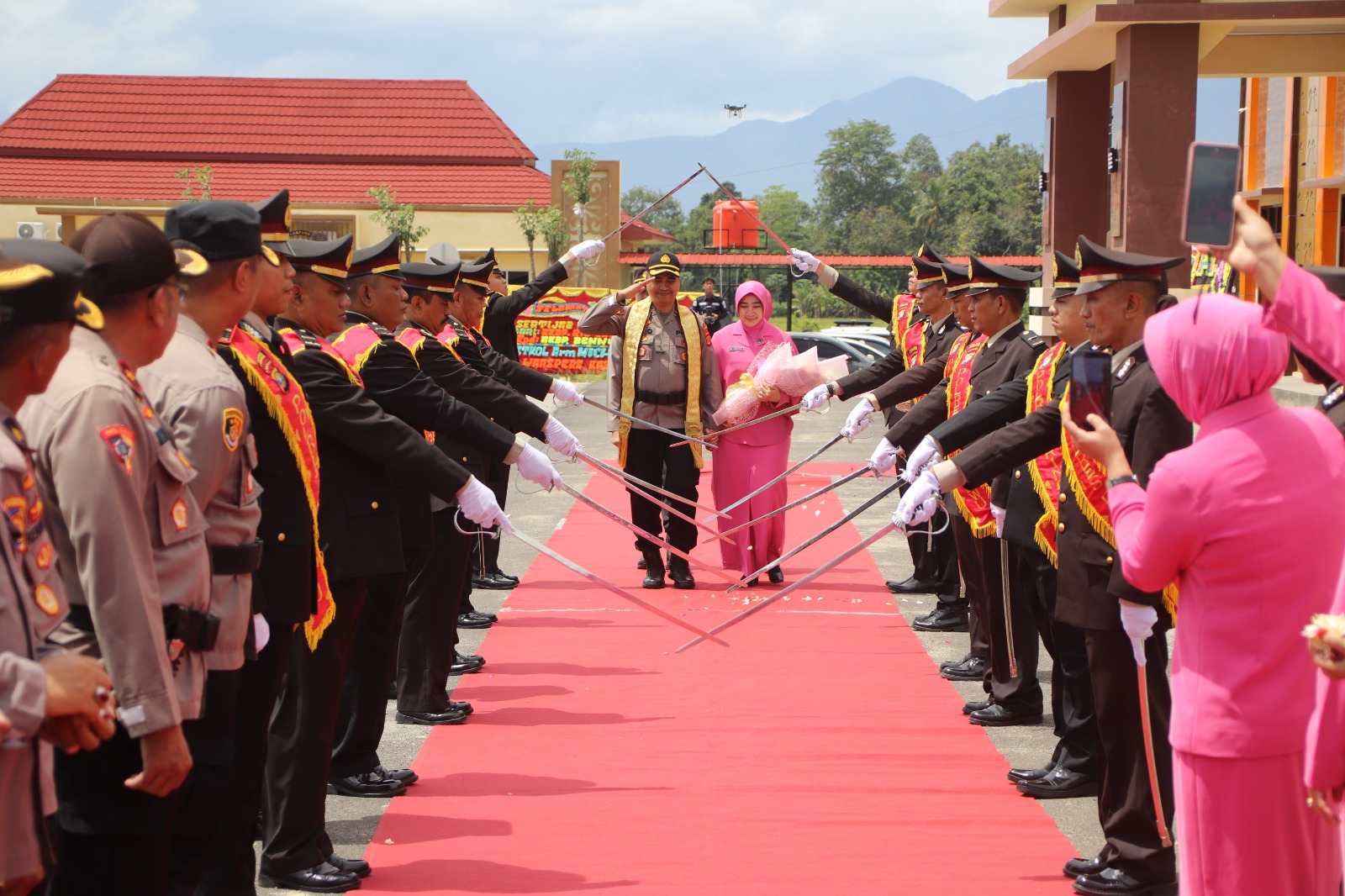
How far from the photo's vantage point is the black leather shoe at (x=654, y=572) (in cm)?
850

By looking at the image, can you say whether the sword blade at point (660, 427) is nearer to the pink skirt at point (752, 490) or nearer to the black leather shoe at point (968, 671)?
the pink skirt at point (752, 490)

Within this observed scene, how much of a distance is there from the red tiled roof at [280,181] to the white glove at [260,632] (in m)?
34.3

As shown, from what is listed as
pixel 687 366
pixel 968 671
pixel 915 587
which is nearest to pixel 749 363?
pixel 687 366

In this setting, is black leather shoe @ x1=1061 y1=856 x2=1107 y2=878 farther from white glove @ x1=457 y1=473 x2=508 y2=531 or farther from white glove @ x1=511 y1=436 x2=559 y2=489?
white glove @ x1=511 y1=436 x2=559 y2=489

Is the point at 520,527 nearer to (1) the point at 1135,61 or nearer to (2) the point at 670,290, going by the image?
(2) the point at 670,290

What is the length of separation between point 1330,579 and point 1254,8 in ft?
24.8

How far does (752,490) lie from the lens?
895 centimetres

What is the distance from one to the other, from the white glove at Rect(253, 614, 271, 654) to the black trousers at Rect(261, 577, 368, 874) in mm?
594

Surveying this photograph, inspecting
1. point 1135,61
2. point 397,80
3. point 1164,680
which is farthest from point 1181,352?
point 397,80

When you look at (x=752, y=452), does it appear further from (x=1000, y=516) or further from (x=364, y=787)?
(x=364, y=787)

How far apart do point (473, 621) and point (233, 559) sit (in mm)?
4414

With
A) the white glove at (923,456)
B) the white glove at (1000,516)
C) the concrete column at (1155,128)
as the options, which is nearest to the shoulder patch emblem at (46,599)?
the white glove at (923,456)

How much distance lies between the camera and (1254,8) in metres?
9.23

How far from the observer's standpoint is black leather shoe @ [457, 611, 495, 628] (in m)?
7.49
